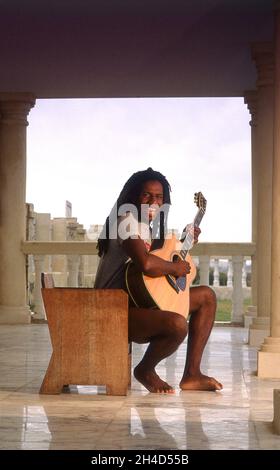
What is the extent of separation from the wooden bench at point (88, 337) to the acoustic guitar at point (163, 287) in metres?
0.28

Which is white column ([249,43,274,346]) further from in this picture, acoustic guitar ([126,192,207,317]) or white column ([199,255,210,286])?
acoustic guitar ([126,192,207,317])

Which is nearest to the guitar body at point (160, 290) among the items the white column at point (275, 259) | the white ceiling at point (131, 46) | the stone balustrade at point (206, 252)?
the white column at point (275, 259)

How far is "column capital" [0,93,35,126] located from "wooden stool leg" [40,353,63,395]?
386 inches

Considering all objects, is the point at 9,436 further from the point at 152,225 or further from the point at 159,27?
the point at 159,27

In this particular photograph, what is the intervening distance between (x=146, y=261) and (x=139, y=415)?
1478mm

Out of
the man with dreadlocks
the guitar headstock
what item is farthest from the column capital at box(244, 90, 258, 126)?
the man with dreadlocks

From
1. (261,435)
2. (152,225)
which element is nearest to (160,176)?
(152,225)

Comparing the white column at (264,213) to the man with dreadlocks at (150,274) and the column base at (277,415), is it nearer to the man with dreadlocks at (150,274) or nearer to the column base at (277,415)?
the man with dreadlocks at (150,274)

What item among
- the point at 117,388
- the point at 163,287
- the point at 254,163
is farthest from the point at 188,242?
the point at 254,163

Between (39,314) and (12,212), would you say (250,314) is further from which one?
(12,212)

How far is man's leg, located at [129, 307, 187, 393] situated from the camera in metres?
7.68

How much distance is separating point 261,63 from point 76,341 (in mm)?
6605

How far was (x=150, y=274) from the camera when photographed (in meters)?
7.62

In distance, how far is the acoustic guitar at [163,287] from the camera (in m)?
7.73
